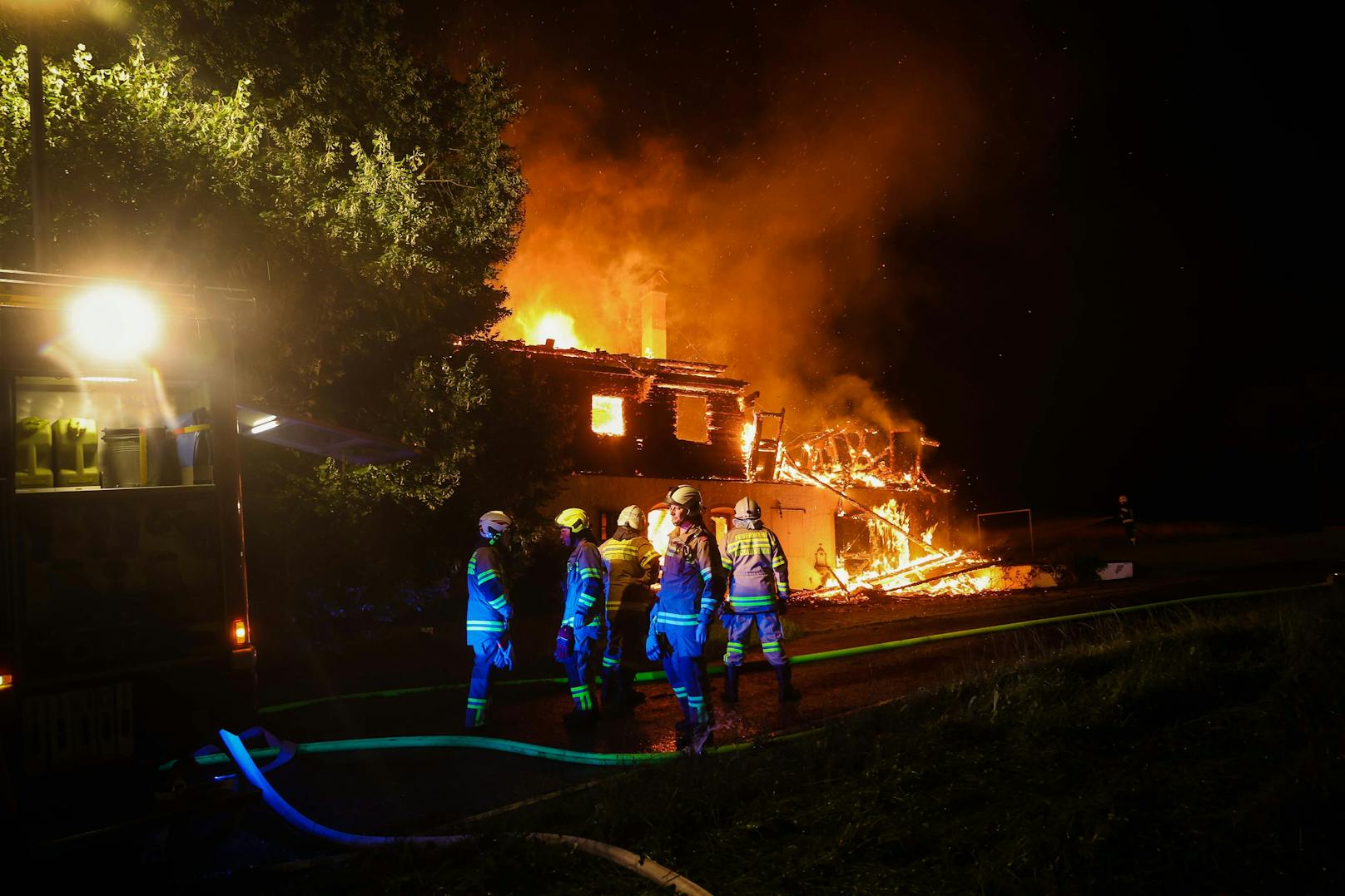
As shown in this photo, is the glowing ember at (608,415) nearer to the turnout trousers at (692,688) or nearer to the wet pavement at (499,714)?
the wet pavement at (499,714)

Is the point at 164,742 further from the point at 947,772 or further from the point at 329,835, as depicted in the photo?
the point at 947,772

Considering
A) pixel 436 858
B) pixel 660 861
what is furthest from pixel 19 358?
pixel 660 861

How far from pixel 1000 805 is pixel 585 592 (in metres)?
3.85

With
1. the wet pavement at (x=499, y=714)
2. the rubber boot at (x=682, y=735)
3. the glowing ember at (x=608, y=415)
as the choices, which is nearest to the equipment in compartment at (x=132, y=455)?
the wet pavement at (x=499, y=714)

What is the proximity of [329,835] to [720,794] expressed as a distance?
2108 millimetres

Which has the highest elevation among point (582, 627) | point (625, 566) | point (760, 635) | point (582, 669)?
point (625, 566)

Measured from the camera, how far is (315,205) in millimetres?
10273

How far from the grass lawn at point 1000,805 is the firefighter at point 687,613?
1231 mm

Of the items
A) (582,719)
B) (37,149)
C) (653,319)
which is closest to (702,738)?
(582,719)

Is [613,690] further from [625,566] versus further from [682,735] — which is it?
[682,735]

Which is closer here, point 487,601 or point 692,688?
point 692,688

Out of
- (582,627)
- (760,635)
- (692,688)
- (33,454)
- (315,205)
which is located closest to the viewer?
(33,454)

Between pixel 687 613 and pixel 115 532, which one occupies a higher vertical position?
pixel 115 532

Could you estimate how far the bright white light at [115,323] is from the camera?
4.58m
